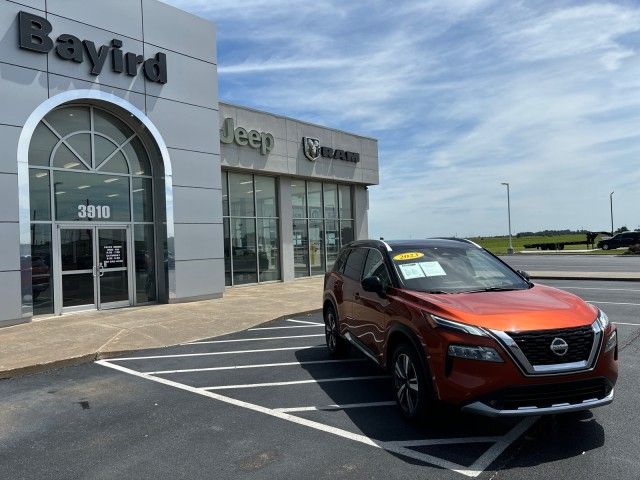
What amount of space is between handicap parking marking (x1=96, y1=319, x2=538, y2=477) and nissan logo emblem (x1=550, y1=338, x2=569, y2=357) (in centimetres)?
88

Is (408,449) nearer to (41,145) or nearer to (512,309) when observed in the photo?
(512,309)

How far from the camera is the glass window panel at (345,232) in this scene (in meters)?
24.1

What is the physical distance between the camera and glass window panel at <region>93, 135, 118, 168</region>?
12984mm

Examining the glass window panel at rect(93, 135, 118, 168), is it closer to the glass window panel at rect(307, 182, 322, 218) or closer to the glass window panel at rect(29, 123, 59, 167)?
the glass window panel at rect(29, 123, 59, 167)

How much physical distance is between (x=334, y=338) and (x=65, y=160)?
28.4ft

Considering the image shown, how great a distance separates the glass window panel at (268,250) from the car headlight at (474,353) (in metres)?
16.2

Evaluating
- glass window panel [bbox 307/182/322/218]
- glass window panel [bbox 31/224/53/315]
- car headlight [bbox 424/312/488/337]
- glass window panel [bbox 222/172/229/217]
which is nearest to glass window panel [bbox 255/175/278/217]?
glass window panel [bbox 222/172/229/217]

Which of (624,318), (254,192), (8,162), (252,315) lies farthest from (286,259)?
(624,318)

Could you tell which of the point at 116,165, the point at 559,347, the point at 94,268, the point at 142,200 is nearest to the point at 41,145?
the point at 116,165

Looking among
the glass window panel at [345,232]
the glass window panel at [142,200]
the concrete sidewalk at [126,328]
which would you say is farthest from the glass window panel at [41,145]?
the glass window panel at [345,232]

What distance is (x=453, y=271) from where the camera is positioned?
18.2 feet

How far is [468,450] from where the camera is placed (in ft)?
13.5

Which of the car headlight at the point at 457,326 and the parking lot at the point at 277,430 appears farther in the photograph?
the car headlight at the point at 457,326

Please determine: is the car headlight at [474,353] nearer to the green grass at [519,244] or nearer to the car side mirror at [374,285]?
the car side mirror at [374,285]
